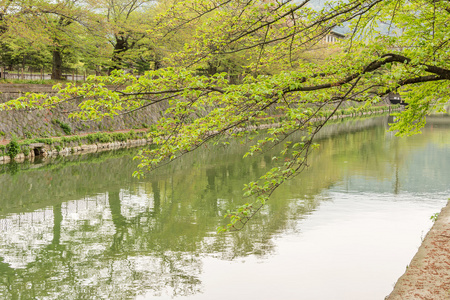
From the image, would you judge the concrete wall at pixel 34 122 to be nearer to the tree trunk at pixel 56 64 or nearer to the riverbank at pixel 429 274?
the tree trunk at pixel 56 64

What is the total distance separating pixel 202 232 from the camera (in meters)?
12.6

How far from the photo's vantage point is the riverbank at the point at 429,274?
23.9 ft

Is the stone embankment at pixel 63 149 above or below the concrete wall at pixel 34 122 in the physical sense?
below

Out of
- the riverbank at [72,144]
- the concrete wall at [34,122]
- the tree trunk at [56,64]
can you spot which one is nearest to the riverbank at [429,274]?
the riverbank at [72,144]

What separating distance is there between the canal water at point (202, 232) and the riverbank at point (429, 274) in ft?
2.49

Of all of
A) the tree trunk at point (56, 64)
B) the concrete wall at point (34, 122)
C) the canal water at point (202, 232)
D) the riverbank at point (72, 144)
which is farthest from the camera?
the tree trunk at point (56, 64)

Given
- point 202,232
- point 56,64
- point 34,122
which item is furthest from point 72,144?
point 202,232

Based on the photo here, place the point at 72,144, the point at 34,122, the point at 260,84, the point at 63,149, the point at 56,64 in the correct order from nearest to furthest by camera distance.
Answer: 1. the point at 260,84
2. the point at 63,149
3. the point at 34,122
4. the point at 72,144
5. the point at 56,64

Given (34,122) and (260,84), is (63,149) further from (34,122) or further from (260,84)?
(260,84)

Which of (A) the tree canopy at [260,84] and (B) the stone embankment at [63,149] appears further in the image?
(B) the stone embankment at [63,149]

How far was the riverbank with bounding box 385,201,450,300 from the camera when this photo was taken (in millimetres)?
7297

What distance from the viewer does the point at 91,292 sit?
8898mm

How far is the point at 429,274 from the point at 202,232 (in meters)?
5.90

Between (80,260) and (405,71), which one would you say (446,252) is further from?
(80,260)
